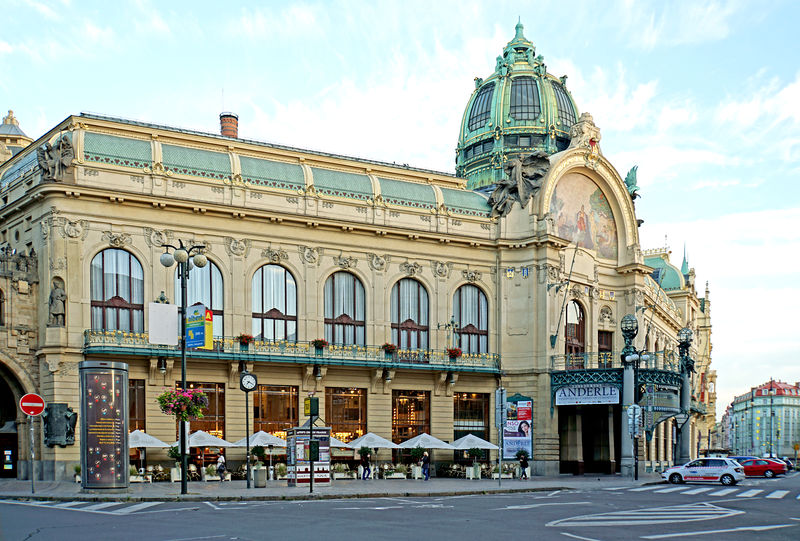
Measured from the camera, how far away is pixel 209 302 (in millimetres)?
51688

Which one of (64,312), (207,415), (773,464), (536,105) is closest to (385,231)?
(207,415)

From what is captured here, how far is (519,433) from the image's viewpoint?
56844 mm

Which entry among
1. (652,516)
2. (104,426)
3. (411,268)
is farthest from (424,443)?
(652,516)

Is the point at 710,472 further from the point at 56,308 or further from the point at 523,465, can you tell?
the point at 56,308

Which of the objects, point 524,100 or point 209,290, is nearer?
point 209,290

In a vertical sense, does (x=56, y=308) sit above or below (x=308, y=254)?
below

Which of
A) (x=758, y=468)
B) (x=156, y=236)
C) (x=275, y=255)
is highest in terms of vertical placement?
(x=156, y=236)

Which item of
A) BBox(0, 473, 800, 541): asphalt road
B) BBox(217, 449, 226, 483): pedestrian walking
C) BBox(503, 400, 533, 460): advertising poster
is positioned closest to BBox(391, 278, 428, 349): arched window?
BBox(503, 400, 533, 460): advertising poster

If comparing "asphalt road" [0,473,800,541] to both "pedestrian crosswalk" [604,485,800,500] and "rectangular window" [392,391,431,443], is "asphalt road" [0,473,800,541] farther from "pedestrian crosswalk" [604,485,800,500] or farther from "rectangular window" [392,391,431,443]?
"rectangular window" [392,391,431,443]

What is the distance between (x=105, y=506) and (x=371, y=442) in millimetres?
24000

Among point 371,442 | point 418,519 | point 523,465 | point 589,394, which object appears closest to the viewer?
point 418,519

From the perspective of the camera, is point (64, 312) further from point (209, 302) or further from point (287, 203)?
point (287, 203)

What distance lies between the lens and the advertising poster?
56.7m

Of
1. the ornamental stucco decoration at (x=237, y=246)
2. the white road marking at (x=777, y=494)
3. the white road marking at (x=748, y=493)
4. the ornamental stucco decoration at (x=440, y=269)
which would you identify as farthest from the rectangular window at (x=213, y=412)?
the white road marking at (x=777, y=494)
